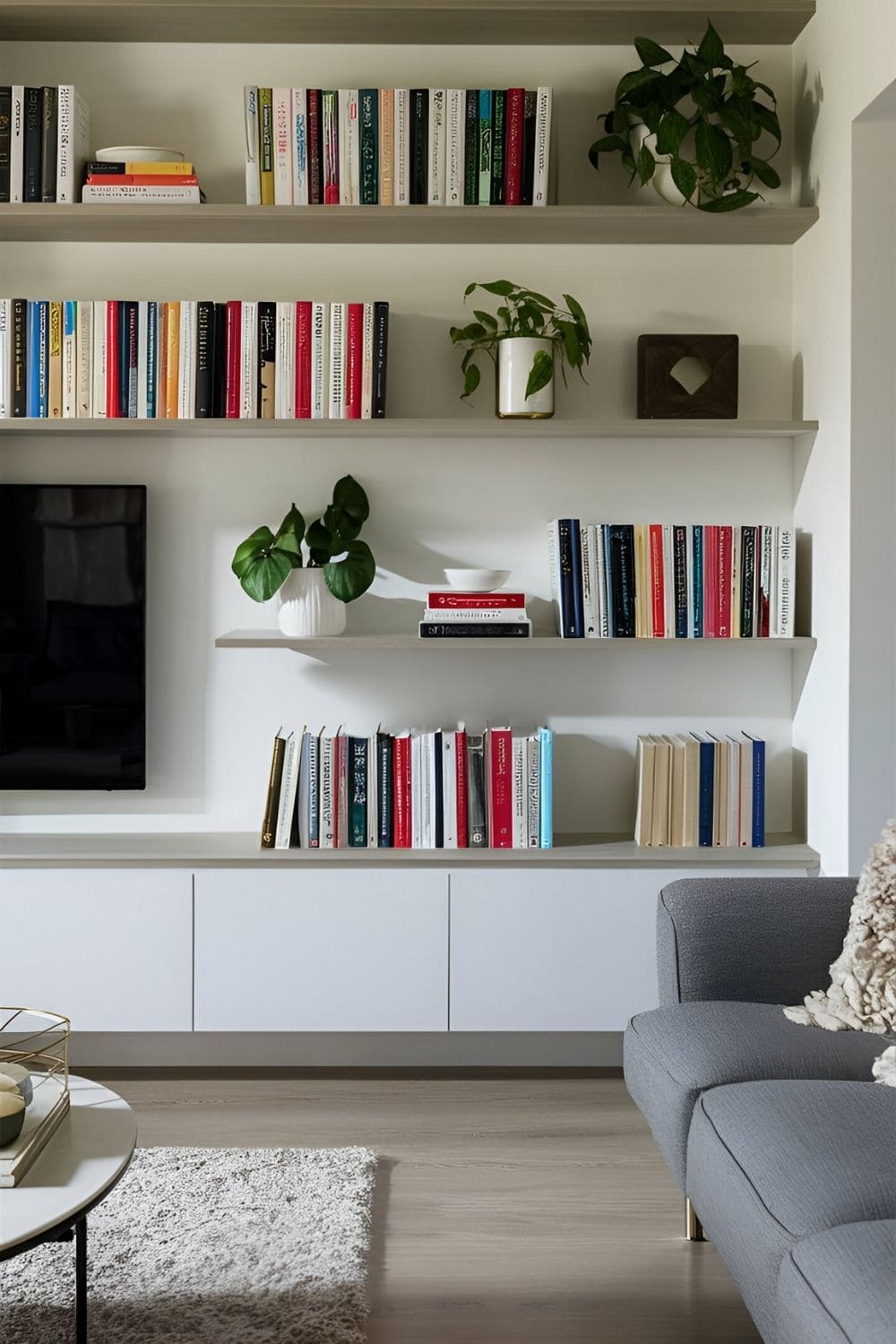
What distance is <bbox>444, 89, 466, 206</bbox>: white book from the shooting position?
296 centimetres

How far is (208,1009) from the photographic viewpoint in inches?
117

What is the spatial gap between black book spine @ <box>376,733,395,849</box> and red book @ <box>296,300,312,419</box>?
0.82m

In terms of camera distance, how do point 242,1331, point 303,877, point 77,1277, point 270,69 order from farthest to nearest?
1. point 270,69
2. point 303,877
3. point 242,1331
4. point 77,1277

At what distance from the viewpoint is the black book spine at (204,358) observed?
2990mm

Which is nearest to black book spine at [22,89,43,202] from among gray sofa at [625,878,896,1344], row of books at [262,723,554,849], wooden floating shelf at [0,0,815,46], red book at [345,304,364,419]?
wooden floating shelf at [0,0,815,46]

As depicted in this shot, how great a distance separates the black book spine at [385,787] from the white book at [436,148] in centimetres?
131

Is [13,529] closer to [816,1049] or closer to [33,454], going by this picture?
[33,454]

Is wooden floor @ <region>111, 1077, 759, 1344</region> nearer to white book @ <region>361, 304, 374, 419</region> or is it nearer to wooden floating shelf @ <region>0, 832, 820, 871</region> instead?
wooden floating shelf @ <region>0, 832, 820, 871</region>

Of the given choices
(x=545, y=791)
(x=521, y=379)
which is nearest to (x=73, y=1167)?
(x=545, y=791)

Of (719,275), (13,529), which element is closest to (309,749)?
(13,529)

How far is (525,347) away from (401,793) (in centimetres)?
112

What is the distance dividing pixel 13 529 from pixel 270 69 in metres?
1.35

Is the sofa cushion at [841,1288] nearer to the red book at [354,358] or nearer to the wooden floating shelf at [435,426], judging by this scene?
the wooden floating shelf at [435,426]

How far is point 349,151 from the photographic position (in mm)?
2973
